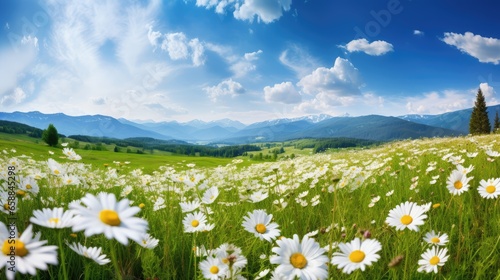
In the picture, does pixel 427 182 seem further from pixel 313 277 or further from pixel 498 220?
pixel 313 277

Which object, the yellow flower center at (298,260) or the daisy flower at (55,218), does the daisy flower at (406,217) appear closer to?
the yellow flower center at (298,260)

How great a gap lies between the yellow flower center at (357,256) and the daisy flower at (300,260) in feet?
0.41

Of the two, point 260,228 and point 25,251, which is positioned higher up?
point 25,251

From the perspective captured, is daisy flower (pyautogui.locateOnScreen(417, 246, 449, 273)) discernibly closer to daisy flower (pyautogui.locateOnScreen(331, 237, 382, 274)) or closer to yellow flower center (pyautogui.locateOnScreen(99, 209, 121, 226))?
daisy flower (pyautogui.locateOnScreen(331, 237, 382, 274))

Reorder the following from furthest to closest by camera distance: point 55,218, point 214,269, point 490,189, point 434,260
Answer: point 490,189
point 434,260
point 214,269
point 55,218

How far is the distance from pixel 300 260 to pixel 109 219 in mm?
884

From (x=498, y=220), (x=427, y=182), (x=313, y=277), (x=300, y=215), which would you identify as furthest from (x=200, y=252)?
(x=427, y=182)

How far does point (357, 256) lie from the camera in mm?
1498

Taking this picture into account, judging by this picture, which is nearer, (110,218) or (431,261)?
(110,218)

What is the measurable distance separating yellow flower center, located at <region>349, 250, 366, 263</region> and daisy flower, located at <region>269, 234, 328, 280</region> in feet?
0.41

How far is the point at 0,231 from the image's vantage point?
3.61 feet

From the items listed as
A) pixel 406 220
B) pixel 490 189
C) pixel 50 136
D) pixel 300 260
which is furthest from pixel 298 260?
pixel 50 136

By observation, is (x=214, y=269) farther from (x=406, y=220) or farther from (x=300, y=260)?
(x=406, y=220)

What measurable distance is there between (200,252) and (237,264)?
51 centimetres
